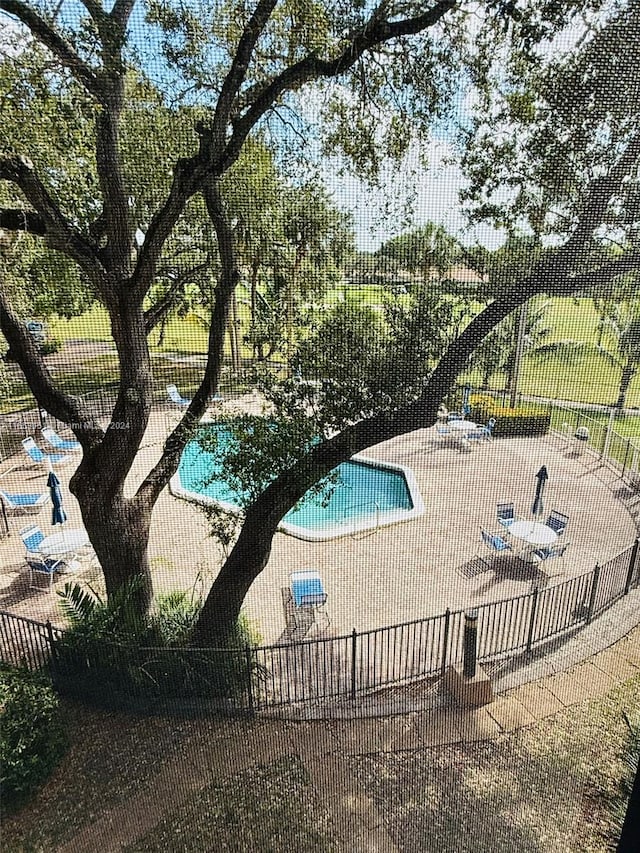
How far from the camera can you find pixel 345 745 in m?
1.60

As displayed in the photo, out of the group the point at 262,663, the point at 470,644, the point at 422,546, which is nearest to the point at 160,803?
the point at 262,663

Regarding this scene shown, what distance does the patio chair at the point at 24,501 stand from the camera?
321 centimetres

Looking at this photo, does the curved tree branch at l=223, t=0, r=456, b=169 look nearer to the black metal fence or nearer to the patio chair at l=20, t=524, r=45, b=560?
the black metal fence

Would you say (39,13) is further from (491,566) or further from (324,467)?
(491,566)

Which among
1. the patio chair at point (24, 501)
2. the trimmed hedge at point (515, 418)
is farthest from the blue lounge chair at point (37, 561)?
the trimmed hedge at point (515, 418)

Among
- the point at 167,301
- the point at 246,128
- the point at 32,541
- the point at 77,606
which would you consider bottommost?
the point at 32,541

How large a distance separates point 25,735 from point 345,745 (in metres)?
1.03

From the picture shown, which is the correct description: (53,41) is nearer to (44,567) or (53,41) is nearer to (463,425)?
(44,567)

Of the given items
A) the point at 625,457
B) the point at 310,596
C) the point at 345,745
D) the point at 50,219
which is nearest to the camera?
the point at 50,219

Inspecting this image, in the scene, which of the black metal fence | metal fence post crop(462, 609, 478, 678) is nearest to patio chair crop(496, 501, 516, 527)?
the black metal fence

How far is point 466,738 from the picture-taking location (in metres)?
1.58

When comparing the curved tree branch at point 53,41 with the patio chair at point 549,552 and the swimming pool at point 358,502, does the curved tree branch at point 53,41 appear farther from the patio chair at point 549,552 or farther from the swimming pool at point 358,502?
the patio chair at point 549,552

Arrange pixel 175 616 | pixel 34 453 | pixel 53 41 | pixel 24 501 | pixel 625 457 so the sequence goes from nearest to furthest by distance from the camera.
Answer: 1. pixel 53 41
2. pixel 175 616
3. pixel 24 501
4. pixel 625 457
5. pixel 34 453

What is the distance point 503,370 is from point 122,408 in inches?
64.8
